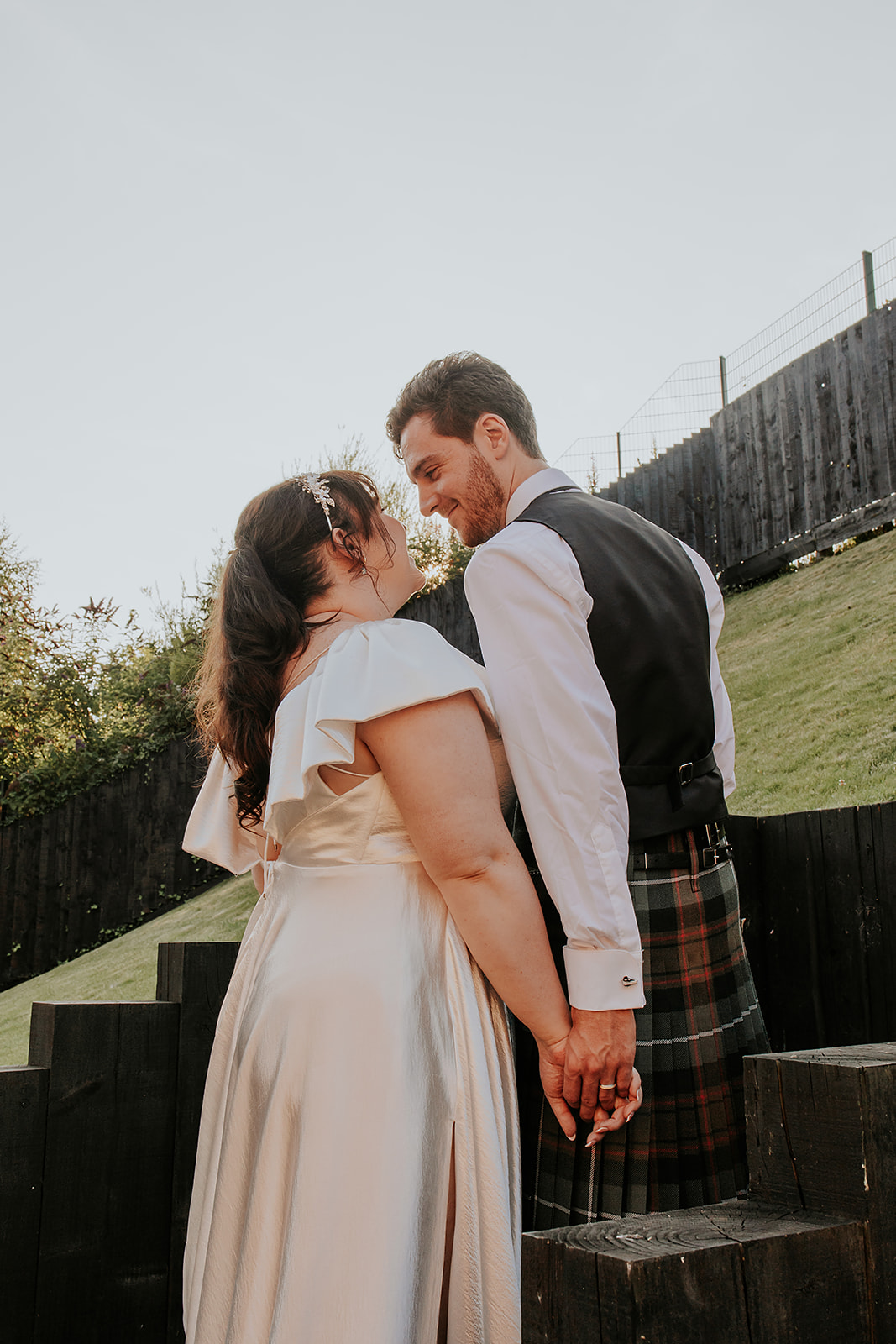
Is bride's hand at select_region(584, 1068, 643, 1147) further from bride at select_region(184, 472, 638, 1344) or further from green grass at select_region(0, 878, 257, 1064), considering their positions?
green grass at select_region(0, 878, 257, 1064)

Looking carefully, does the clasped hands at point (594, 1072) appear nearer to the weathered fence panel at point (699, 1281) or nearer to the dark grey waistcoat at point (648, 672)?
the dark grey waistcoat at point (648, 672)

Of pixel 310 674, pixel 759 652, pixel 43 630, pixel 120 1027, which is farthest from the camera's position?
pixel 43 630

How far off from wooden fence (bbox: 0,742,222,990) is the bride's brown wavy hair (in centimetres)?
768

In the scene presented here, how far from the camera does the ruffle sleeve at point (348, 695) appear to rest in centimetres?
130

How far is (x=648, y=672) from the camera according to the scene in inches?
56.9

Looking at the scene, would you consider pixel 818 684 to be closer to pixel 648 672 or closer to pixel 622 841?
pixel 648 672

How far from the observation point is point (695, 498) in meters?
9.55

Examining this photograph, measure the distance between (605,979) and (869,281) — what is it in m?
7.64

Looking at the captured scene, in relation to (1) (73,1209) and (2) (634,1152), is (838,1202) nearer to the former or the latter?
(2) (634,1152)

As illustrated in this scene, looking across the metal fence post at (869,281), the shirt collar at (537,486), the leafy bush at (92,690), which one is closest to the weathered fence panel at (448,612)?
the leafy bush at (92,690)

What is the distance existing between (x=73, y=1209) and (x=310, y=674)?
0.87m

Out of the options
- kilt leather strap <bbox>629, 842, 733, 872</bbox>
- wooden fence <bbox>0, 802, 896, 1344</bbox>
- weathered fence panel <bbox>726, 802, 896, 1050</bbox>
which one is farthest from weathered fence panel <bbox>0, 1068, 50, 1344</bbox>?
weathered fence panel <bbox>726, 802, 896, 1050</bbox>

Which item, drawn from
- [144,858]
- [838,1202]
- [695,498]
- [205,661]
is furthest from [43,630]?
[838,1202]

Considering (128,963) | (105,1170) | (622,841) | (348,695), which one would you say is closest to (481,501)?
(348,695)
